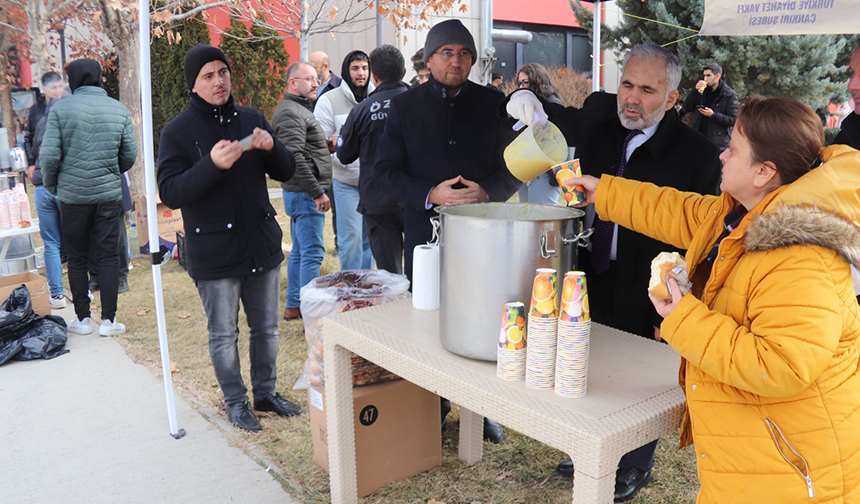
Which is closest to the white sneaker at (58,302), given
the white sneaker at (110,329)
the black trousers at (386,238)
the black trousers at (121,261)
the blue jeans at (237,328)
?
the black trousers at (121,261)

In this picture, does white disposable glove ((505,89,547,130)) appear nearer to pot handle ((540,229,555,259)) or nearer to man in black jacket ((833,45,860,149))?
pot handle ((540,229,555,259))

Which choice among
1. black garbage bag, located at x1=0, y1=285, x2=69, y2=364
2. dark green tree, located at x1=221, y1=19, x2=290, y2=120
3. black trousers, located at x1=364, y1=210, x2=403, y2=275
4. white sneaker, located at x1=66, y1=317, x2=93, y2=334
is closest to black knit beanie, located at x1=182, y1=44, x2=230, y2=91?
black trousers, located at x1=364, y1=210, x2=403, y2=275

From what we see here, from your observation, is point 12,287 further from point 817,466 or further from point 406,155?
point 817,466

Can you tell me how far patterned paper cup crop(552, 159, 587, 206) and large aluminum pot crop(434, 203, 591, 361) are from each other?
5.9 inches

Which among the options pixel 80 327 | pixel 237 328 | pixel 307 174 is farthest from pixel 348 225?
pixel 80 327

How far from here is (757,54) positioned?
1127 cm

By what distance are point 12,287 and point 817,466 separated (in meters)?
4.79

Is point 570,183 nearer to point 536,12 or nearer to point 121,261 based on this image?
point 121,261

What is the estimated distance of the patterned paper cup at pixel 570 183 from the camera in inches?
77.8

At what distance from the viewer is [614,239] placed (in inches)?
95.1

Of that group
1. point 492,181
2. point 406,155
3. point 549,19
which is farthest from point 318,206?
point 549,19

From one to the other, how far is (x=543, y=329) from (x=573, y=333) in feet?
0.27

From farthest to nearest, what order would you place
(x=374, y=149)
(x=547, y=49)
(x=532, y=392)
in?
(x=547, y=49) → (x=374, y=149) → (x=532, y=392)

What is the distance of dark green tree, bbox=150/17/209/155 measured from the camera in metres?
12.5
